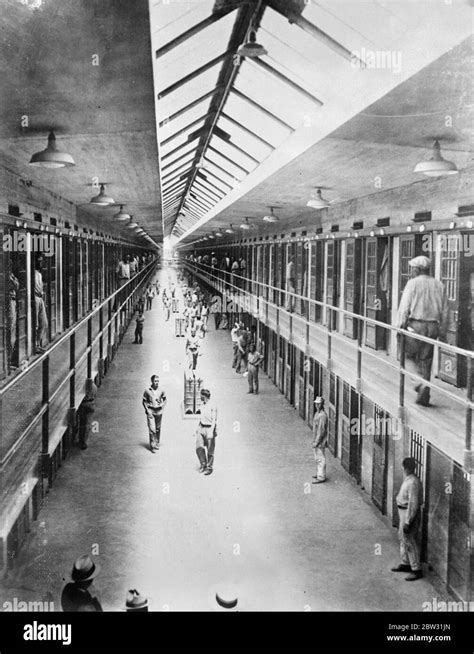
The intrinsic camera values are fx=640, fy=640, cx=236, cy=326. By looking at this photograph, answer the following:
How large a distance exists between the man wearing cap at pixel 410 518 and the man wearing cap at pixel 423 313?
1.33 m

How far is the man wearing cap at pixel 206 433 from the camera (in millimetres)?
9008

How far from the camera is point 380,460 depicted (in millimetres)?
9211

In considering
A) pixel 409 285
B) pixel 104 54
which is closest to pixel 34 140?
pixel 104 54

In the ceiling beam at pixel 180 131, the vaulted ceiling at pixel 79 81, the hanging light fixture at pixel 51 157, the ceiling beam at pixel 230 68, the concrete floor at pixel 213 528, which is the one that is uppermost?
the ceiling beam at pixel 230 68

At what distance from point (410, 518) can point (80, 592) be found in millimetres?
3704

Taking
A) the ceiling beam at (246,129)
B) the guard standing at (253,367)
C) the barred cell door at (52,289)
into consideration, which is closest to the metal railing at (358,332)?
the guard standing at (253,367)

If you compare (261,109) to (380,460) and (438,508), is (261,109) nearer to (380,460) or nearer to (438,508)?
(380,460)

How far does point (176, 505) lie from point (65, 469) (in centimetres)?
187

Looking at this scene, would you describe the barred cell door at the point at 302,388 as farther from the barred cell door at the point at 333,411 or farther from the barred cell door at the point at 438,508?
the barred cell door at the point at 438,508

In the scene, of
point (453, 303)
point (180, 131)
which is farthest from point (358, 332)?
point (180, 131)

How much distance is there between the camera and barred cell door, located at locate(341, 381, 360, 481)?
404 inches

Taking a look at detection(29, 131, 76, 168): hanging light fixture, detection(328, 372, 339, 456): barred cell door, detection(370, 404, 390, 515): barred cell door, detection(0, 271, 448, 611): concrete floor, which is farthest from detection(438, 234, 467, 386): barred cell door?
detection(328, 372, 339, 456): barred cell door

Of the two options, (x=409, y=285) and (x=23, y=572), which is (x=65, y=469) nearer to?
(x=23, y=572)

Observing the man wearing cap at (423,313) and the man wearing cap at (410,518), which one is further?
the man wearing cap at (410,518)
